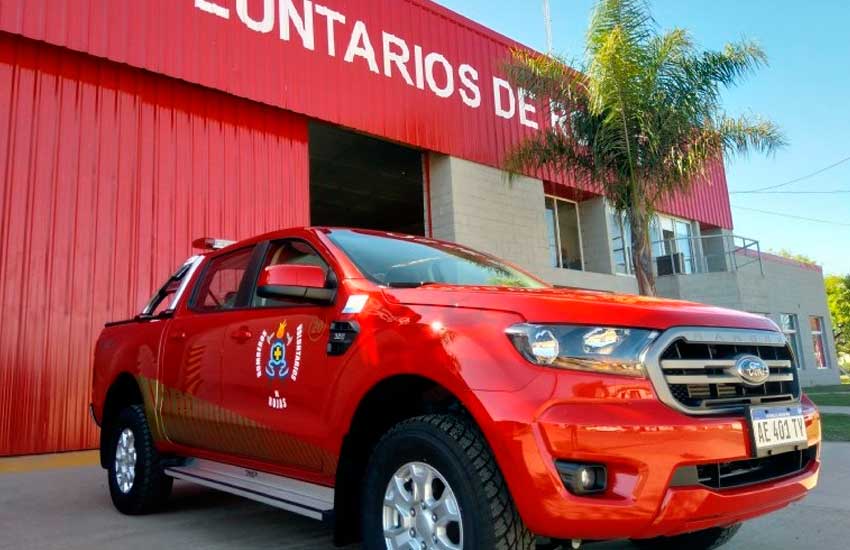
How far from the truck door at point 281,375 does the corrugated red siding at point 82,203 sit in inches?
213

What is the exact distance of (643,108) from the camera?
445 inches

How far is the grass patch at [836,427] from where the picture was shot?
323 inches

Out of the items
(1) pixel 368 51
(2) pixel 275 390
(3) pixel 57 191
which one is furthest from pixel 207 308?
(1) pixel 368 51

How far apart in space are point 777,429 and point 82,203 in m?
8.56

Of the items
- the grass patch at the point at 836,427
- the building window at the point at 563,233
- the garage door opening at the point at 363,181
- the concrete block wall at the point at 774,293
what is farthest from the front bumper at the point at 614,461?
the concrete block wall at the point at 774,293

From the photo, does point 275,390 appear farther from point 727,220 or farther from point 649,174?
point 727,220

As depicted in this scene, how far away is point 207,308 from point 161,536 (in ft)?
4.85

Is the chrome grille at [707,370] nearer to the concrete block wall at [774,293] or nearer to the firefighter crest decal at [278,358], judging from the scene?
the firefighter crest decal at [278,358]

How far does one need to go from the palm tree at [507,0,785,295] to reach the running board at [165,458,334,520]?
9319mm

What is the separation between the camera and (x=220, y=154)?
10.1 metres

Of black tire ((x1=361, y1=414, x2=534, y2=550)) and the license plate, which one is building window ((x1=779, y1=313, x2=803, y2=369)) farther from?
black tire ((x1=361, y1=414, x2=534, y2=550))

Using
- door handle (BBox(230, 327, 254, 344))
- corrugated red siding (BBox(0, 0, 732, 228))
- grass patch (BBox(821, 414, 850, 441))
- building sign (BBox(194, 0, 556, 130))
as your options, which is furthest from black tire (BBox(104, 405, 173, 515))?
grass patch (BBox(821, 414, 850, 441))

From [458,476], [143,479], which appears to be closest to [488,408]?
[458,476]

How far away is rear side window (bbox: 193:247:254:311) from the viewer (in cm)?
436
